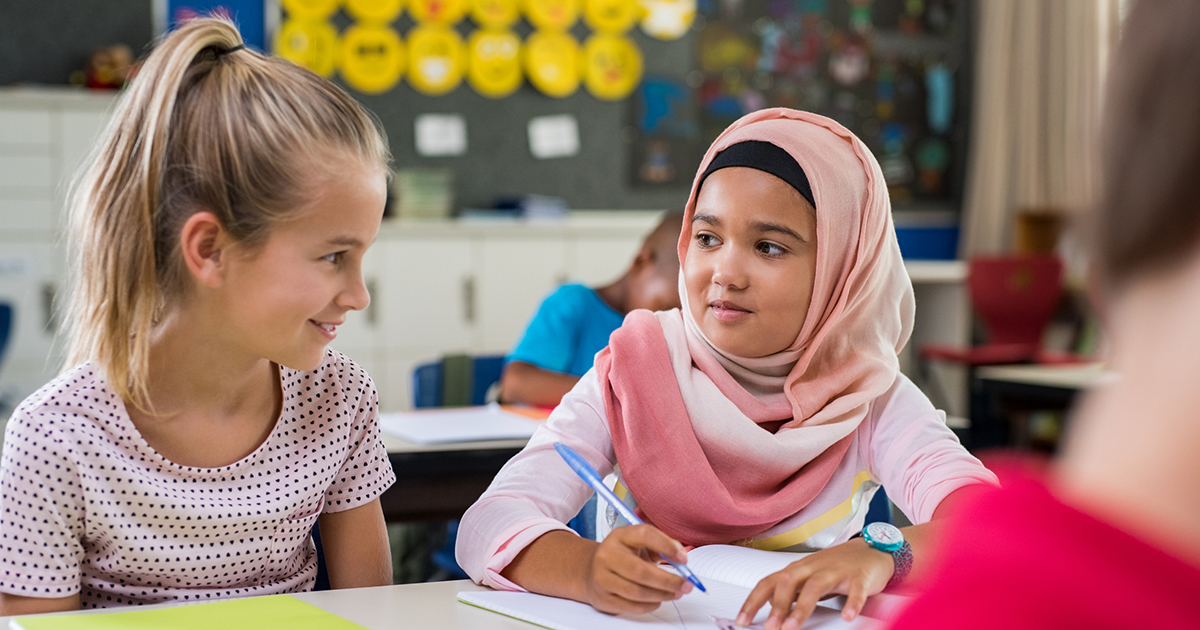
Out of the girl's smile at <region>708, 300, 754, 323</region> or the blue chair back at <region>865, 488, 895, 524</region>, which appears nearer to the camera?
the girl's smile at <region>708, 300, 754, 323</region>

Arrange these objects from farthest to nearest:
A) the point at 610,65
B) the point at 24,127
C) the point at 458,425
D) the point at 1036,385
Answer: the point at 610,65 → the point at 24,127 → the point at 1036,385 → the point at 458,425

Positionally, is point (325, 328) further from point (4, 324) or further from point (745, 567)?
point (4, 324)

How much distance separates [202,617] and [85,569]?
21cm

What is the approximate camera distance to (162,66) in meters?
0.97

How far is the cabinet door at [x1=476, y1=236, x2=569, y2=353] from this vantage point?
15.3 ft

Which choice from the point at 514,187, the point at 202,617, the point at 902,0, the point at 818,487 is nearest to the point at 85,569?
the point at 202,617

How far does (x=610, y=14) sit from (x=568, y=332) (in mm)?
3168

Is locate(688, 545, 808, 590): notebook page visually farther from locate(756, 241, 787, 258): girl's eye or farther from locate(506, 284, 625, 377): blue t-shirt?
locate(506, 284, 625, 377): blue t-shirt

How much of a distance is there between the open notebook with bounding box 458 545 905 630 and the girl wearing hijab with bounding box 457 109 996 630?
0.13 m

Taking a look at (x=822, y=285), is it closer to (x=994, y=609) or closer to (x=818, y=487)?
(x=818, y=487)

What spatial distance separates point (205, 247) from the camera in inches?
38.4

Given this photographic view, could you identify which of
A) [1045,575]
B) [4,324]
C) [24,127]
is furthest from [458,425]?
[24,127]

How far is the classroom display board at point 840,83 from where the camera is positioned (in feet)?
17.8

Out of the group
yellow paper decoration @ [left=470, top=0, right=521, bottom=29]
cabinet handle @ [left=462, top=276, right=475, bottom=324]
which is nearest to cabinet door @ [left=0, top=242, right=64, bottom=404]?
cabinet handle @ [left=462, top=276, right=475, bottom=324]
